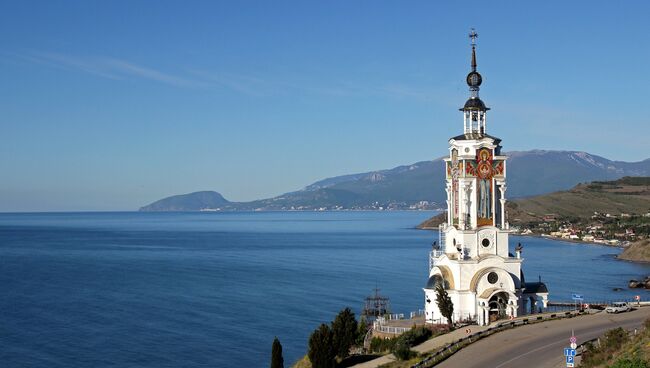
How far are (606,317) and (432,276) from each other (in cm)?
960

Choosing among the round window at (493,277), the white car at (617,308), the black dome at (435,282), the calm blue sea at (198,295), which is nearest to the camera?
the white car at (617,308)

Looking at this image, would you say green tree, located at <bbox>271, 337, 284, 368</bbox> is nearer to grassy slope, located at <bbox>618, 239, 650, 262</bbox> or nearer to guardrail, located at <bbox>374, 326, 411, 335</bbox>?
guardrail, located at <bbox>374, 326, 411, 335</bbox>

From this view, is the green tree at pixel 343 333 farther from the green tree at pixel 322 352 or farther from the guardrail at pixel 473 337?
the guardrail at pixel 473 337

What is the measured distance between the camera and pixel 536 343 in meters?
37.3

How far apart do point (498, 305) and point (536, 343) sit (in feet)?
27.6

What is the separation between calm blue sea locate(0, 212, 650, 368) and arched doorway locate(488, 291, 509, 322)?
54.7 ft

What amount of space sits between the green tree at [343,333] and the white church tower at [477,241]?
205 inches

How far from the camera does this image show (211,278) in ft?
370

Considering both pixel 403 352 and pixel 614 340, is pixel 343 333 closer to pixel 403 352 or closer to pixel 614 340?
pixel 403 352

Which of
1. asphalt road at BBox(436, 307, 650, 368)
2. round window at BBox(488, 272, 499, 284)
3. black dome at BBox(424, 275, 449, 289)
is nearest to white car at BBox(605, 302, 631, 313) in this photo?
asphalt road at BBox(436, 307, 650, 368)

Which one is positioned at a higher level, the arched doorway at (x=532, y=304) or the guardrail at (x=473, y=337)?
the arched doorway at (x=532, y=304)

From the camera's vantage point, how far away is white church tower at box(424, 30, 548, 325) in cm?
4581

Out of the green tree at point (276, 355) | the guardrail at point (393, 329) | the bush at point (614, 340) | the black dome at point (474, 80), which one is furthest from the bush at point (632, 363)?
the black dome at point (474, 80)

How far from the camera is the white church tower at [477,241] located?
4581 centimetres
